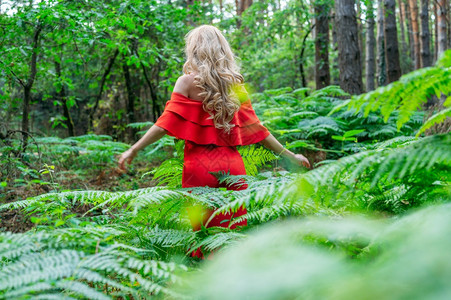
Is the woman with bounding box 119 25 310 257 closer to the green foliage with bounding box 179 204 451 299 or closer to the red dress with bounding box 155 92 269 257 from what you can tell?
the red dress with bounding box 155 92 269 257

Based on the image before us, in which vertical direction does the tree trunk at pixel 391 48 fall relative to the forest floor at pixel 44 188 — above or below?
above

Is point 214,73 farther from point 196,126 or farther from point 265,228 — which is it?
point 265,228

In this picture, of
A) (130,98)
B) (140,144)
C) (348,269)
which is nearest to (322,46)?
(130,98)

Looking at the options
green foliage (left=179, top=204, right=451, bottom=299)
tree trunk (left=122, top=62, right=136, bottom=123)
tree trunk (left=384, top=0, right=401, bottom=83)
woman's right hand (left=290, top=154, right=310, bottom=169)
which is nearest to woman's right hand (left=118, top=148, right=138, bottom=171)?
woman's right hand (left=290, top=154, right=310, bottom=169)

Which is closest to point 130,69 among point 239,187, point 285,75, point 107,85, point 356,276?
point 107,85

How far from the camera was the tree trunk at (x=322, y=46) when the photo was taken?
9750 millimetres

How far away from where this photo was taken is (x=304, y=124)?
602 centimetres

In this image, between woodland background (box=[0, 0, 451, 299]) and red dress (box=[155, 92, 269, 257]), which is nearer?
woodland background (box=[0, 0, 451, 299])

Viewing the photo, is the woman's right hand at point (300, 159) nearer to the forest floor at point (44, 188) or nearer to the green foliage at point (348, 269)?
the forest floor at point (44, 188)

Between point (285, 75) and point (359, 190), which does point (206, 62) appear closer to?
point (359, 190)

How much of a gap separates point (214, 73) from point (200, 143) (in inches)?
22.6

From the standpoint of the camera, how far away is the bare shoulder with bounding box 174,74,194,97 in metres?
2.82

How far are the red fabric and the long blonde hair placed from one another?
0.21 feet

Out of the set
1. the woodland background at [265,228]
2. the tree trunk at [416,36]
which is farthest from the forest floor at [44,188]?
the tree trunk at [416,36]
